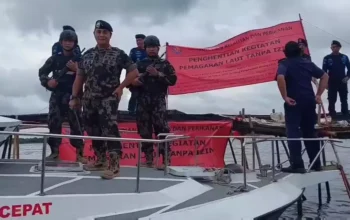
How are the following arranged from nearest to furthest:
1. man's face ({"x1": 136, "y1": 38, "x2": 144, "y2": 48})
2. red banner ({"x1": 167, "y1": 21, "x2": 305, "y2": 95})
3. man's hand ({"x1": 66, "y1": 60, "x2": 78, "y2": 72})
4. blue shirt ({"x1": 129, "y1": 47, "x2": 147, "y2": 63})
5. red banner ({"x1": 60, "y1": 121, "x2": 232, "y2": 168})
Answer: man's hand ({"x1": 66, "y1": 60, "x2": 78, "y2": 72}) < red banner ({"x1": 60, "y1": 121, "x2": 232, "y2": 168}) < blue shirt ({"x1": 129, "y1": 47, "x2": 147, "y2": 63}) < man's face ({"x1": 136, "y1": 38, "x2": 144, "y2": 48}) < red banner ({"x1": 167, "y1": 21, "x2": 305, "y2": 95})

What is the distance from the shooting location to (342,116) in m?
10.9

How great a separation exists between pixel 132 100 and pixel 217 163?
2199 mm

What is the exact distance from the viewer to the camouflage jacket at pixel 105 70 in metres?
5.43

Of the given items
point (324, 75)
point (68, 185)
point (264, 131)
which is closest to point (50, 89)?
point (68, 185)

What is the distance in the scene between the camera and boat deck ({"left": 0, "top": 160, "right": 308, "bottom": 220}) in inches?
168

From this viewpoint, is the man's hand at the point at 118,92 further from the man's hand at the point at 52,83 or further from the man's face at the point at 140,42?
the man's face at the point at 140,42

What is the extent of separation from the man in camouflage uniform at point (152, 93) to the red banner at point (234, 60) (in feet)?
10.9

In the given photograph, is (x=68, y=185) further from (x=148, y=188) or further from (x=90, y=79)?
(x=90, y=79)

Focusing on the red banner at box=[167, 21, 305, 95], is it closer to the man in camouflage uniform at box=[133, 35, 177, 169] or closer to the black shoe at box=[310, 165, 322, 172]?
the black shoe at box=[310, 165, 322, 172]

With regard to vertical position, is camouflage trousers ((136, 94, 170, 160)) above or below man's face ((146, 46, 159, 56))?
below

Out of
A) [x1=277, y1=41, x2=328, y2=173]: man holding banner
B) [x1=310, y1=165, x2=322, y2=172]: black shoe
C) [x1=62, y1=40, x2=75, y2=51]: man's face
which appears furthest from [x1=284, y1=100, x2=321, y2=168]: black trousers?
[x1=62, y1=40, x2=75, y2=51]: man's face

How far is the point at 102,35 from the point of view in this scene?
5.42 metres

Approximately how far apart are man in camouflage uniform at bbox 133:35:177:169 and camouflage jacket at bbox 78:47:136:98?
4.92ft

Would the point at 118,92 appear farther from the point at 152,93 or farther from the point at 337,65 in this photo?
the point at 337,65
